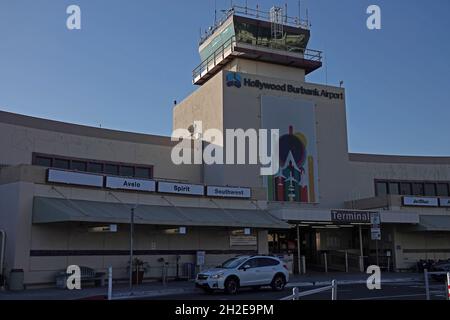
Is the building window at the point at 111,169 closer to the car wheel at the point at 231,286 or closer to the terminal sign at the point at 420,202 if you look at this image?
the car wheel at the point at 231,286

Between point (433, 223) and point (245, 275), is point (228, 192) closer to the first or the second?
point (245, 275)

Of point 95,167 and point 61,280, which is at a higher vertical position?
point 95,167

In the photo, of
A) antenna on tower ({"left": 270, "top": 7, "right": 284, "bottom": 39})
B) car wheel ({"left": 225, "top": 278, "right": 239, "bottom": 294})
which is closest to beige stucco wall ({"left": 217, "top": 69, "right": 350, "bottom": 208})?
antenna on tower ({"left": 270, "top": 7, "right": 284, "bottom": 39})

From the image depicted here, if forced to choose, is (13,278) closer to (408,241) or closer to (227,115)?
(227,115)

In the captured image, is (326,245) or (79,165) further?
(326,245)

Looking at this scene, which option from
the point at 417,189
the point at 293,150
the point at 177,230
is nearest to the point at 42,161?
the point at 177,230

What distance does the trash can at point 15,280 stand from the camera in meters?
23.2

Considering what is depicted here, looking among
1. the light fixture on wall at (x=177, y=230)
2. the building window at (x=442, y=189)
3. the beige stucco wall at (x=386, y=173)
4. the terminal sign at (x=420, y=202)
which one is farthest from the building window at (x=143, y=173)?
the building window at (x=442, y=189)

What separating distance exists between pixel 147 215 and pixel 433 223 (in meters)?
20.9

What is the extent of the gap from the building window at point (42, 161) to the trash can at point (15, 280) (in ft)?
29.5

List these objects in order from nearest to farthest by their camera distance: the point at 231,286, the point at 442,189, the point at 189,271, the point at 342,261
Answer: the point at 231,286, the point at 189,271, the point at 342,261, the point at 442,189

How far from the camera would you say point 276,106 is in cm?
3884

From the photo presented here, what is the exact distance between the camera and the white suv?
21.6 metres
